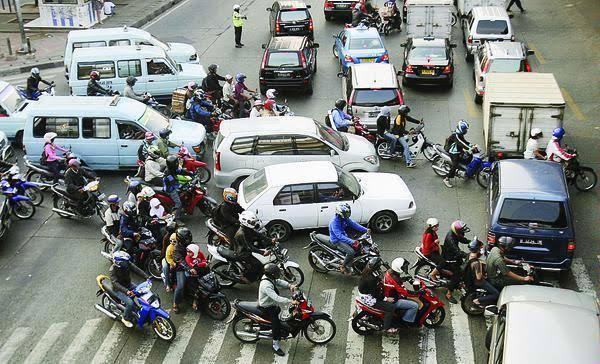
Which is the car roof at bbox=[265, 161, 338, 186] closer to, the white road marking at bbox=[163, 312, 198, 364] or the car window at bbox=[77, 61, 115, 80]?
the white road marking at bbox=[163, 312, 198, 364]

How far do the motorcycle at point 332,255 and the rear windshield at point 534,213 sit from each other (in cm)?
243

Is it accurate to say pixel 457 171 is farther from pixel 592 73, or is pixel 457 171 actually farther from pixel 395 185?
pixel 592 73

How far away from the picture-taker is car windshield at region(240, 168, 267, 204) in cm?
1518

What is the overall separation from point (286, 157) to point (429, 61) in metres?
8.98

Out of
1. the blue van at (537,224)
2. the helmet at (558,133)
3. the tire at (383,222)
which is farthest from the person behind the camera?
the helmet at (558,133)

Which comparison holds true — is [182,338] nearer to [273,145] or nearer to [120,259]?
[120,259]

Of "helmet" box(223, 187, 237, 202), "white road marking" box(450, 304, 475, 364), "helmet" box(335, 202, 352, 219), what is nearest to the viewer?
"white road marking" box(450, 304, 475, 364)

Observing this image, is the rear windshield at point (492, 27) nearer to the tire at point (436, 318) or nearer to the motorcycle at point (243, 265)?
the motorcycle at point (243, 265)

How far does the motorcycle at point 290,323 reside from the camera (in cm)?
1187

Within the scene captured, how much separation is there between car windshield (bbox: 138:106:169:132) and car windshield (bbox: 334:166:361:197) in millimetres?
5665

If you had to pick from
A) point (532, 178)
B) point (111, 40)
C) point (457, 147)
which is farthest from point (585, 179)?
point (111, 40)

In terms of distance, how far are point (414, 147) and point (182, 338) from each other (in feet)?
29.5

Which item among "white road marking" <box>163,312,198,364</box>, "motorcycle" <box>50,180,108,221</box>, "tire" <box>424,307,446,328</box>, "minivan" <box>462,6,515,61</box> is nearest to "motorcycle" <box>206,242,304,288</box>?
"white road marking" <box>163,312,198,364</box>

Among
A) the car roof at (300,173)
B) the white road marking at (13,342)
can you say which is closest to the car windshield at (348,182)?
the car roof at (300,173)
